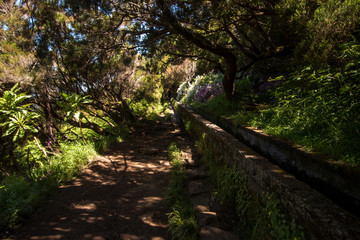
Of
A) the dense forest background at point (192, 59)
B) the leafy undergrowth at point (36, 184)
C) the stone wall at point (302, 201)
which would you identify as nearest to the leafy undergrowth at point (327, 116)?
the dense forest background at point (192, 59)

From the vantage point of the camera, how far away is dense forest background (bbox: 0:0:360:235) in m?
2.71

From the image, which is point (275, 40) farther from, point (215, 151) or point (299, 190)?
point (299, 190)

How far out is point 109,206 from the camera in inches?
129

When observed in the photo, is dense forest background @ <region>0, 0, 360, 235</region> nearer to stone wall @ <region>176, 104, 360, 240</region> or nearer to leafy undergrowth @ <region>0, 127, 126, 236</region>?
leafy undergrowth @ <region>0, 127, 126, 236</region>

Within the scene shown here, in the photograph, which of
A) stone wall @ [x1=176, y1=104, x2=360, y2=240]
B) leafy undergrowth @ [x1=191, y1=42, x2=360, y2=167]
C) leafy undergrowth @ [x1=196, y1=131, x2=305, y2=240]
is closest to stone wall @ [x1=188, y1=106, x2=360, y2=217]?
leafy undergrowth @ [x1=191, y1=42, x2=360, y2=167]

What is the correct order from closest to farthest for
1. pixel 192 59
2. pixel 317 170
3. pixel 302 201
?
1. pixel 302 201
2. pixel 317 170
3. pixel 192 59

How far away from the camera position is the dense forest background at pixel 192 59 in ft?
8.89

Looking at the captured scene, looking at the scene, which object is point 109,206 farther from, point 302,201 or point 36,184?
point 302,201

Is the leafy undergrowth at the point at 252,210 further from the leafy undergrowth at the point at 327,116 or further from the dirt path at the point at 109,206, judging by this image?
the dirt path at the point at 109,206

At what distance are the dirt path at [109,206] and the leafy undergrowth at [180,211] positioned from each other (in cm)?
18

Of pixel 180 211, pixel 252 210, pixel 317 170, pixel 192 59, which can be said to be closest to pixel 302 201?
pixel 317 170

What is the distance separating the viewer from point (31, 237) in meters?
2.62

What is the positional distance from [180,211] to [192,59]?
14.6 ft

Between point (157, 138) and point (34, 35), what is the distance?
526 centimetres
